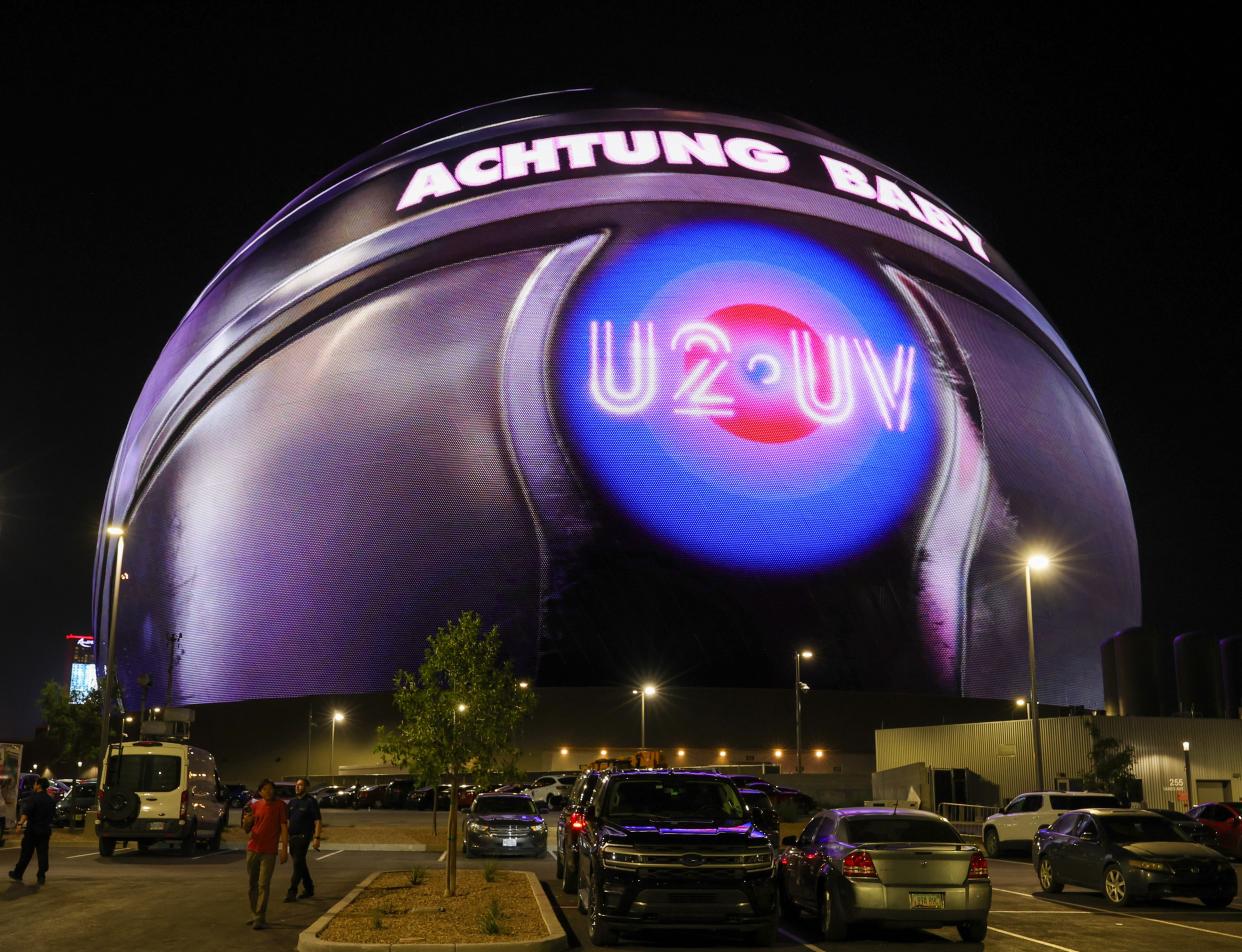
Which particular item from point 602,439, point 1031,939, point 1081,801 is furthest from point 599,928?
point 602,439

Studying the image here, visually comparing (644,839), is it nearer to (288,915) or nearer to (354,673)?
(288,915)

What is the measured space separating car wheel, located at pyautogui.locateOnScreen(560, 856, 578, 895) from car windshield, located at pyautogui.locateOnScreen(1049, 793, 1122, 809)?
14.3 meters

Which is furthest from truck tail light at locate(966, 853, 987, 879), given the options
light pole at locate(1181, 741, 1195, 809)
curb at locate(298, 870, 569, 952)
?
light pole at locate(1181, 741, 1195, 809)

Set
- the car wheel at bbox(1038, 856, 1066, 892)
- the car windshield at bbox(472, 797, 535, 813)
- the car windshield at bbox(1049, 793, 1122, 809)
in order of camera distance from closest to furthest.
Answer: the car wheel at bbox(1038, 856, 1066, 892) → the car windshield at bbox(472, 797, 535, 813) → the car windshield at bbox(1049, 793, 1122, 809)

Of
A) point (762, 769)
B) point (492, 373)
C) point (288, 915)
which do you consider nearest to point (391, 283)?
point (492, 373)

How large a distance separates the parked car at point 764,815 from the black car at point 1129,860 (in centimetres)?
443

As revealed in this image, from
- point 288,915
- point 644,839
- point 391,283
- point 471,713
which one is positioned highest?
point 391,283

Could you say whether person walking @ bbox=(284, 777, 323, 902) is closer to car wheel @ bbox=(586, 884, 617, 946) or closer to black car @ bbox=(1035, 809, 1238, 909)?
car wheel @ bbox=(586, 884, 617, 946)

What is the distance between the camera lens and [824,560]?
54.6 meters

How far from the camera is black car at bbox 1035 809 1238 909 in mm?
17234

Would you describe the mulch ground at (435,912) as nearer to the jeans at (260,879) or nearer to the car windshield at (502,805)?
the jeans at (260,879)

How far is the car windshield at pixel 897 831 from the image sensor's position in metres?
14.2

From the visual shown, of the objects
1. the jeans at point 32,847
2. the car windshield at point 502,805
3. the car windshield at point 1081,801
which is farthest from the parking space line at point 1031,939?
the car windshield at point 502,805

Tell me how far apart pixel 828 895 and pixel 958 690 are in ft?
148
